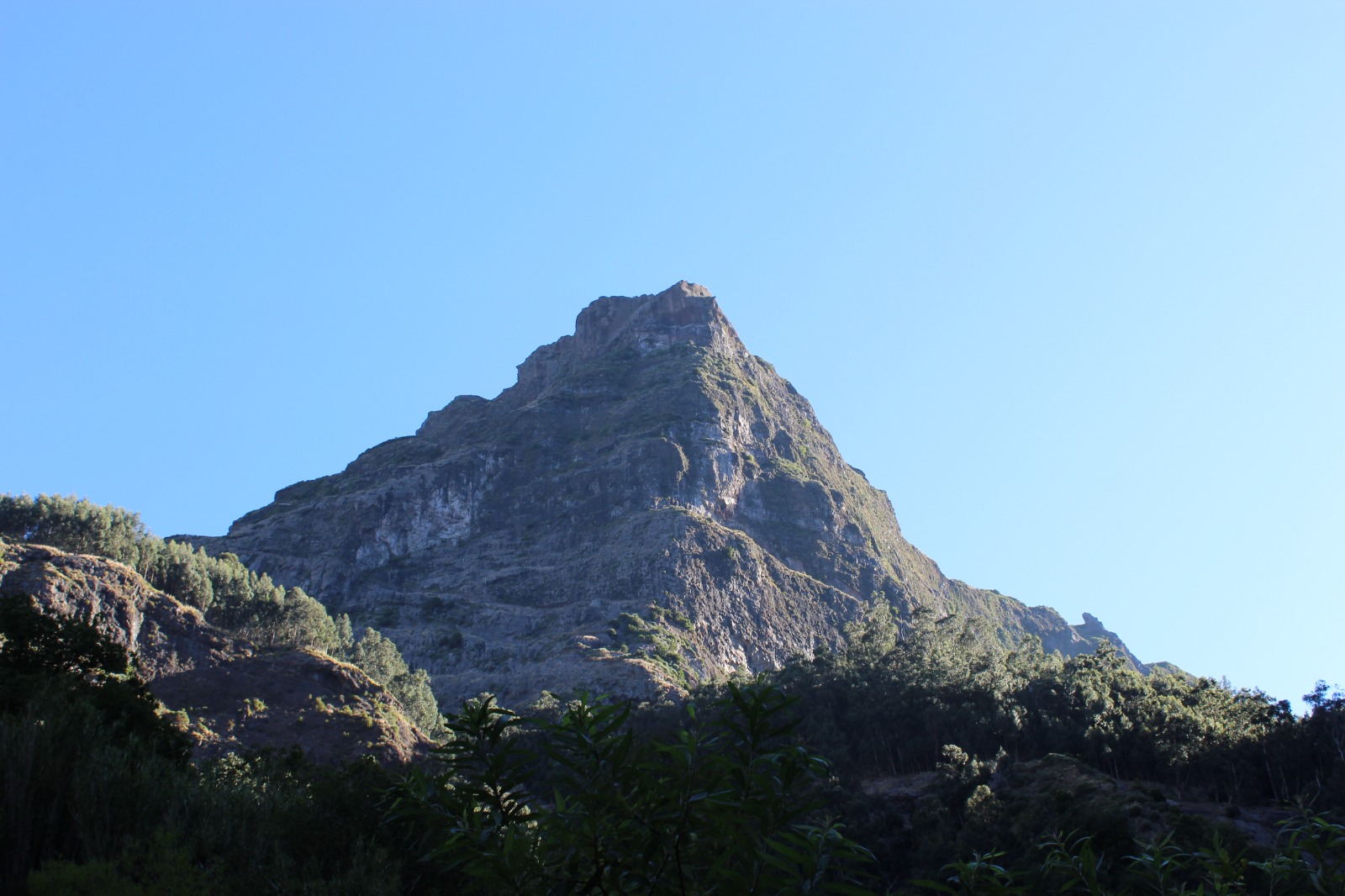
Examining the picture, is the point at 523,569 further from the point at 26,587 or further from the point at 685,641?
the point at 26,587

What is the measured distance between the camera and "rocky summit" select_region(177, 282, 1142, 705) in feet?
378

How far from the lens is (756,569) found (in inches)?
5438

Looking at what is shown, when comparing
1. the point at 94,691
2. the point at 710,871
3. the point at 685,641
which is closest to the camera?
the point at 710,871

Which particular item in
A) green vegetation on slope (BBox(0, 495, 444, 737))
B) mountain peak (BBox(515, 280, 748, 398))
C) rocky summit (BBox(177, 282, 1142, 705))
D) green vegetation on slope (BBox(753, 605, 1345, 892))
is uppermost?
mountain peak (BBox(515, 280, 748, 398))

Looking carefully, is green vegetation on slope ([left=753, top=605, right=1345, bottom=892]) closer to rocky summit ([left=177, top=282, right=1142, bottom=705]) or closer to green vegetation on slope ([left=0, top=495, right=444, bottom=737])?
rocky summit ([left=177, top=282, right=1142, bottom=705])

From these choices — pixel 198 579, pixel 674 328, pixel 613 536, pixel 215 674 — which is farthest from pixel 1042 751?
pixel 674 328

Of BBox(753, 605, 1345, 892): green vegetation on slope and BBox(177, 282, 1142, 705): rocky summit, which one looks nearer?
BBox(753, 605, 1345, 892): green vegetation on slope

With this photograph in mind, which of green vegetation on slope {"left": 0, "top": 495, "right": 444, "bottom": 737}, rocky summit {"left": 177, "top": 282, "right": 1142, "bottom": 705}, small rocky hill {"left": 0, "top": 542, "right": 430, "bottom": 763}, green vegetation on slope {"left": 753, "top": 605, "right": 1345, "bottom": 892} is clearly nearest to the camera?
green vegetation on slope {"left": 753, "top": 605, "right": 1345, "bottom": 892}

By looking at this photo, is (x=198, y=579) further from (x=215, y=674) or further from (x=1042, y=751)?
(x=1042, y=751)

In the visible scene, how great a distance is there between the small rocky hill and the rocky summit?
30729 millimetres

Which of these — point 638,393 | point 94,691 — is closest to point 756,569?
point 638,393

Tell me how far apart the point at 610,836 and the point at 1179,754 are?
6015 cm

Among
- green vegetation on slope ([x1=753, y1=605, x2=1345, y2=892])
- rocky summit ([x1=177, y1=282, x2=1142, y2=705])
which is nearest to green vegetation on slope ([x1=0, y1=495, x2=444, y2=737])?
rocky summit ([x1=177, y1=282, x2=1142, y2=705])

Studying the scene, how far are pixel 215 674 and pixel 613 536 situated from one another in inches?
3034
